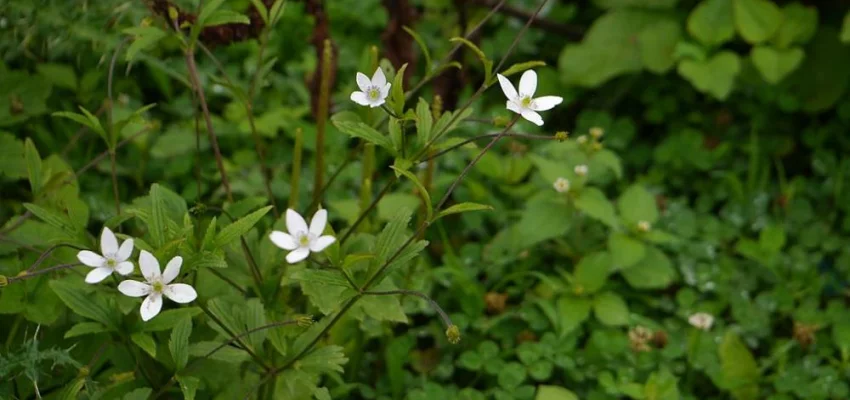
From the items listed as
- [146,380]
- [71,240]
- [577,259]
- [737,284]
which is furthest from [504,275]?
[71,240]

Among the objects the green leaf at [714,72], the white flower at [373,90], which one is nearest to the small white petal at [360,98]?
the white flower at [373,90]

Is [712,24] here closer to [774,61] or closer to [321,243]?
[774,61]

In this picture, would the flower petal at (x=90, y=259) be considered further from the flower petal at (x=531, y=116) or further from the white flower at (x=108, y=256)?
the flower petal at (x=531, y=116)

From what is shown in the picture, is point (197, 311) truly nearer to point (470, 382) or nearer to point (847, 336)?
point (470, 382)

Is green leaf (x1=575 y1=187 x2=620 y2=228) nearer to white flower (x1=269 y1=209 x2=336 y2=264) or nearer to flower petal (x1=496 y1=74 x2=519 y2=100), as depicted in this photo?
flower petal (x1=496 y1=74 x2=519 y2=100)

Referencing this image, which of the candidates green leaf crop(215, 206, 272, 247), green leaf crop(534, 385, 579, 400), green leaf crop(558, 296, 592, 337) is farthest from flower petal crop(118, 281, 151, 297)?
green leaf crop(558, 296, 592, 337)

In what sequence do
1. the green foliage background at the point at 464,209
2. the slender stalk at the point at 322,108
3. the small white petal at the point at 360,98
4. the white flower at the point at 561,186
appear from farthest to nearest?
the white flower at the point at 561,186 < the slender stalk at the point at 322,108 < the green foliage background at the point at 464,209 < the small white petal at the point at 360,98
